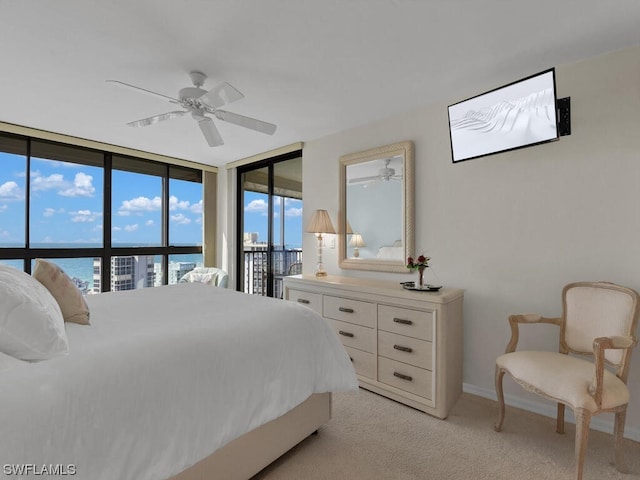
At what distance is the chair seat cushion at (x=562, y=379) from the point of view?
1.53 meters

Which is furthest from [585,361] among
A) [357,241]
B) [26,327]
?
[26,327]

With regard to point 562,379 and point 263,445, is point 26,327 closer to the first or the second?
point 263,445

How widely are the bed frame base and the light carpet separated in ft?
0.38

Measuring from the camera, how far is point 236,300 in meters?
2.06

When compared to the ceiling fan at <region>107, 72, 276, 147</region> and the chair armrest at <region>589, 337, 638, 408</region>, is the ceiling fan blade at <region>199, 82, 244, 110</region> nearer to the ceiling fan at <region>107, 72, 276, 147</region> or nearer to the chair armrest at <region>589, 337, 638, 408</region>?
the ceiling fan at <region>107, 72, 276, 147</region>

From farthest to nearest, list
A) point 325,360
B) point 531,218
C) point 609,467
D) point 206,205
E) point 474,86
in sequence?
1. point 206,205
2. point 474,86
3. point 531,218
4. point 325,360
5. point 609,467

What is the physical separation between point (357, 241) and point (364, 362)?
1.23 meters

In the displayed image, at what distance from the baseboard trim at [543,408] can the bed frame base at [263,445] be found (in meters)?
1.33

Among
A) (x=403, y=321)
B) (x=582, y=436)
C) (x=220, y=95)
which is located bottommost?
(x=582, y=436)

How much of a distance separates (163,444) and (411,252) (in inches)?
92.7

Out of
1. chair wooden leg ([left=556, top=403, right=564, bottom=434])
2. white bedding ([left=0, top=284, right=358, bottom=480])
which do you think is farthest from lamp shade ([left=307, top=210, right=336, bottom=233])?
chair wooden leg ([left=556, top=403, right=564, bottom=434])

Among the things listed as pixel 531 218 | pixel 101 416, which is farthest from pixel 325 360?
pixel 531 218

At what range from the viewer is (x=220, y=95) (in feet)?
6.68

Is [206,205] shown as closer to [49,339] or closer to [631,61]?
[49,339]
